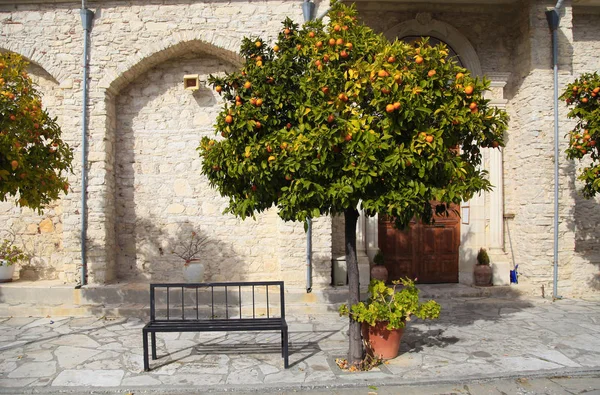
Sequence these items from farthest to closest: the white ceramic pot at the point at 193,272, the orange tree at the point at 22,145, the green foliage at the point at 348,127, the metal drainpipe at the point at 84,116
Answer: the metal drainpipe at the point at 84,116, the white ceramic pot at the point at 193,272, the orange tree at the point at 22,145, the green foliage at the point at 348,127

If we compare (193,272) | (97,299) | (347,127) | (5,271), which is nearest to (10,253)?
(5,271)

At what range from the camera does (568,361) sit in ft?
15.5

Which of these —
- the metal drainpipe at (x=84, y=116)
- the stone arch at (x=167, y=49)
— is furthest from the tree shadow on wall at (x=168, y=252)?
the stone arch at (x=167, y=49)

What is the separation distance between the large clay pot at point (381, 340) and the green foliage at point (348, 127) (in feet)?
3.86

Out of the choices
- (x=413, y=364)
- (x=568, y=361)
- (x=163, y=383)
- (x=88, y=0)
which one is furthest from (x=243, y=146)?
(x=88, y=0)

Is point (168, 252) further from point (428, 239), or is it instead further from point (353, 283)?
point (428, 239)

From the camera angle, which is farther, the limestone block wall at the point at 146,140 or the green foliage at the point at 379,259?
the green foliage at the point at 379,259

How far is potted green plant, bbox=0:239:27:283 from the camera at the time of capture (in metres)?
7.38

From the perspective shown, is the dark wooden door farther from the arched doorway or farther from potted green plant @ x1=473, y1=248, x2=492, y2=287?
potted green plant @ x1=473, y1=248, x2=492, y2=287

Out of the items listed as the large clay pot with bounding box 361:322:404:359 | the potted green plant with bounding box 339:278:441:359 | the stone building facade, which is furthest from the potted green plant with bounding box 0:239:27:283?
the large clay pot with bounding box 361:322:404:359

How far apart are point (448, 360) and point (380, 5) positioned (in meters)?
6.21

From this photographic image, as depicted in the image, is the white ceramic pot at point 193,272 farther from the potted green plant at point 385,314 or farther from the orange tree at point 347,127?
the potted green plant at point 385,314

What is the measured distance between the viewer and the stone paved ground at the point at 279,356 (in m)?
4.29

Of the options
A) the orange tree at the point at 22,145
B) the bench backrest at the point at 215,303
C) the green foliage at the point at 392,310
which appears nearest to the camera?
the green foliage at the point at 392,310
